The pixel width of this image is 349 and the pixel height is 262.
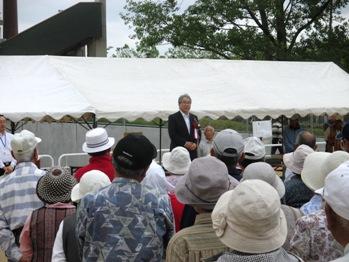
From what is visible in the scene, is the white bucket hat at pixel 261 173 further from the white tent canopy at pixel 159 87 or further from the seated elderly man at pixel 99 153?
the white tent canopy at pixel 159 87

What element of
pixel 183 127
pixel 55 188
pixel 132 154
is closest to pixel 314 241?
pixel 132 154

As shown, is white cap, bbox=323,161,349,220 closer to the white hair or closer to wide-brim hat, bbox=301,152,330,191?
wide-brim hat, bbox=301,152,330,191

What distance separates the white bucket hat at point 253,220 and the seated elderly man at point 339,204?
0.21 meters

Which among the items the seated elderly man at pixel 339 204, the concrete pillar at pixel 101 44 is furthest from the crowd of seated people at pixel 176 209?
the concrete pillar at pixel 101 44

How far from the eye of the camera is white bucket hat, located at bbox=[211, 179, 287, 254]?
1.98 metres

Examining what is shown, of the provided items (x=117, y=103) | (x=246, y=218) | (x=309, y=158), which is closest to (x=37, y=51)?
(x=117, y=103)

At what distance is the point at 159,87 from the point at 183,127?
1777mm

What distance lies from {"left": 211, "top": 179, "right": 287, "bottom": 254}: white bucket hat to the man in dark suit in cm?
692

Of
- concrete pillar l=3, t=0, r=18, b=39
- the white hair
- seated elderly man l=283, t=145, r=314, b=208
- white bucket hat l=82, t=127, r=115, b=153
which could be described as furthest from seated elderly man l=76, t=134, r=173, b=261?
concrete pillar l=3, t=0, r=18, b=39

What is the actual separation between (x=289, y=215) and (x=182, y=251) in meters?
0.85

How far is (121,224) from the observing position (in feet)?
8.91

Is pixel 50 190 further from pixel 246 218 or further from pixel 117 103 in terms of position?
pixel 117 103

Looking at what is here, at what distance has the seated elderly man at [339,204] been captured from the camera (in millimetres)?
1832

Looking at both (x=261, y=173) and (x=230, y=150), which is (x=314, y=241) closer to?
(x=261, y=173)
